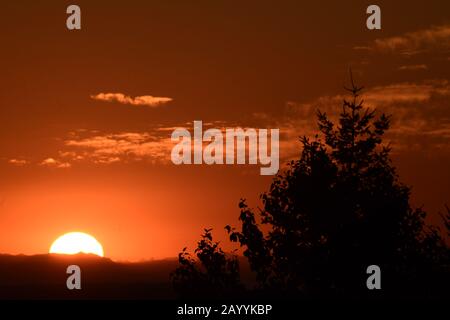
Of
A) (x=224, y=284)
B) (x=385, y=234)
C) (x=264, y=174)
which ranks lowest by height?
(x=224, y=284)

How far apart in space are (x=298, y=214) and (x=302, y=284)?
98.7 inches

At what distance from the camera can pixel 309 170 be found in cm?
2581

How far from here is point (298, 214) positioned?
82.9ft

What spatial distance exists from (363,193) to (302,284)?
11.4 ft
